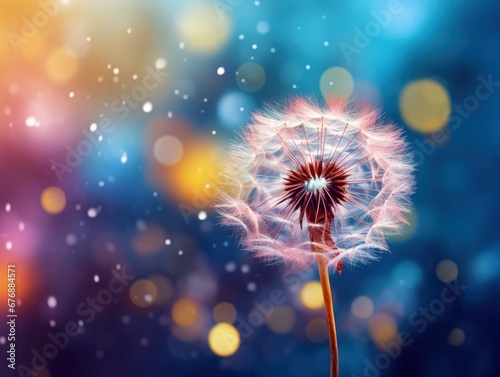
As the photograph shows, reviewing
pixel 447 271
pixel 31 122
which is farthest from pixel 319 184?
pixel 31 122

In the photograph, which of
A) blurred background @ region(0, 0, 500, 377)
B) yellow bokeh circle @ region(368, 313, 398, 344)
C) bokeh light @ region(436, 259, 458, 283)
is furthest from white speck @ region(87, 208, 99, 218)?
bokeh light @ region(436, 259, 458, 283)

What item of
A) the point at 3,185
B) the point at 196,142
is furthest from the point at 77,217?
the point at 196,142

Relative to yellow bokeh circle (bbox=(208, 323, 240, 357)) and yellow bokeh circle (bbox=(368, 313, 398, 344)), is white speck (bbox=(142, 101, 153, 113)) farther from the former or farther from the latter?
yellow bokeh circle (bbox=(368, 313, 398, 344))

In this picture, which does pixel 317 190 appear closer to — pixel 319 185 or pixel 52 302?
pixel 319 185

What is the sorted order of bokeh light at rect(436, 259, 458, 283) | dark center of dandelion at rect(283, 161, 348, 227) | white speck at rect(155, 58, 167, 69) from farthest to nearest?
white speck at rect(155, 58, 167, 69) < bokeh light at rect(436, 259, 458, 283) < dark center of dandelion at rect(283, 161, 348, 227)

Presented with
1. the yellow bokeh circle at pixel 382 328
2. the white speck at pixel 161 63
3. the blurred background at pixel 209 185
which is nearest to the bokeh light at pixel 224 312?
the blurred background at pixel 209 185

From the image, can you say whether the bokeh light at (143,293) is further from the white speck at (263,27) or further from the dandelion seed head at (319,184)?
the white speck at (263,27)
